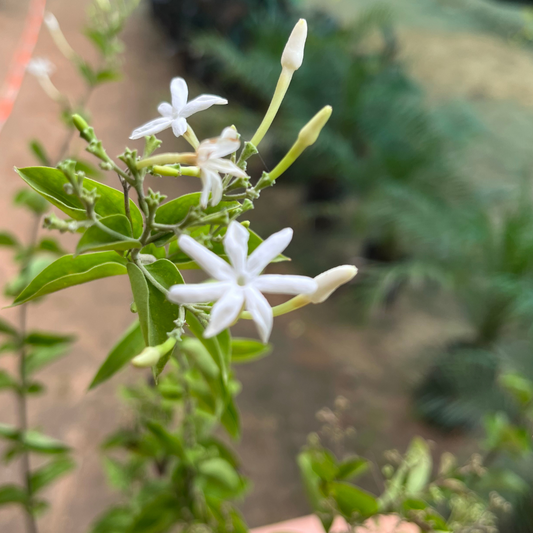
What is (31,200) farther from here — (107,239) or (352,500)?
Result: (352,500)

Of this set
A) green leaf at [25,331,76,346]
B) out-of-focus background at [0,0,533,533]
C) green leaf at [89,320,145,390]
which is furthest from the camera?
out-of-focus background at [0,0,533,533]

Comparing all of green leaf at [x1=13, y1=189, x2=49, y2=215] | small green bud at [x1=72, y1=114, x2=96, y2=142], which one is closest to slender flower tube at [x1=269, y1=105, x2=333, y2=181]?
small green bud at [x1=72, y1=114, x2=96, y2=142]

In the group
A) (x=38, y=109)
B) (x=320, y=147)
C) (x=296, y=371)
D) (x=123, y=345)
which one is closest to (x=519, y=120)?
(x=320, y=147)

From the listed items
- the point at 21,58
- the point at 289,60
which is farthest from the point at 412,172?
the point at 21,58

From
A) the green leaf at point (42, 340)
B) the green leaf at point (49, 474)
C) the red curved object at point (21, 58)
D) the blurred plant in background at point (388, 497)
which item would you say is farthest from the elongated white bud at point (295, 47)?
the red curved object at point (21, 58)

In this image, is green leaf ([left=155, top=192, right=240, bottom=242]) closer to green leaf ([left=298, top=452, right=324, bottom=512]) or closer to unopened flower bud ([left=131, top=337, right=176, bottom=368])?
unopened flower bud ([left=131, top=337, right=176, bottom=368])

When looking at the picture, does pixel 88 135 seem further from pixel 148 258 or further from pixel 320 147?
pixel 320 147
